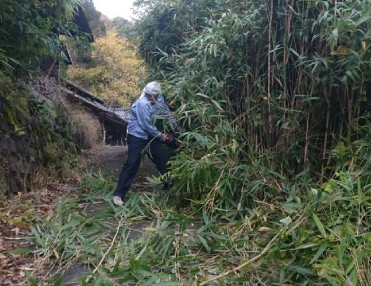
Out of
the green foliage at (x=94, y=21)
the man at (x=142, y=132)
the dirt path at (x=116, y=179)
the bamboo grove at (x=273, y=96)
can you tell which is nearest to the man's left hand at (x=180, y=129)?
the man at (x=142, y=132)

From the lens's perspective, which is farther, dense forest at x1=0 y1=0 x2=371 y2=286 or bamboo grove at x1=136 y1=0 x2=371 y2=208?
bamboo grove at x1=136 y1=0 x2=371 y2=208

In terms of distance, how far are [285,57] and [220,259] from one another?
235 centimetres

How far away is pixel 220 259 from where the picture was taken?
3.25 metres

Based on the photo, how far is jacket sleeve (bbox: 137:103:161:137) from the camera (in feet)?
16.7

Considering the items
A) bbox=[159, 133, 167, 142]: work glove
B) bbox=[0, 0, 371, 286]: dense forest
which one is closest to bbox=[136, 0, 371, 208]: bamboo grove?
bbox=[0, 0, 371, 286]: dense forest

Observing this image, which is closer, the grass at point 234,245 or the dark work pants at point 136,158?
the grass at point 234,245

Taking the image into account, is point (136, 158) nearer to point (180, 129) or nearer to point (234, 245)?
point (180, 129)

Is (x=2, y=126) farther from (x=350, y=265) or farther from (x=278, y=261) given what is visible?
(x=350, y=265)

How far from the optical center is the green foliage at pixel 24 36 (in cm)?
547

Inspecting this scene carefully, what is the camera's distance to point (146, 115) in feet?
16.7

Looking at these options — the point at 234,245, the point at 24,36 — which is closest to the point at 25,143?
the point at 24,36

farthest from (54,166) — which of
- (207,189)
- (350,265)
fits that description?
(350,265)

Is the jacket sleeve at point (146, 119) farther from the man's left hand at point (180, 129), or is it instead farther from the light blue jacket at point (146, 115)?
the man's left hand at point (180, 129)

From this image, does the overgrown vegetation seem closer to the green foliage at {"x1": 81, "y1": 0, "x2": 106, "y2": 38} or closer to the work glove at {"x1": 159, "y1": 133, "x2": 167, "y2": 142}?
the work glove at {"x1": 159, "y1": 133, "x2": 167, "y2": 142}
